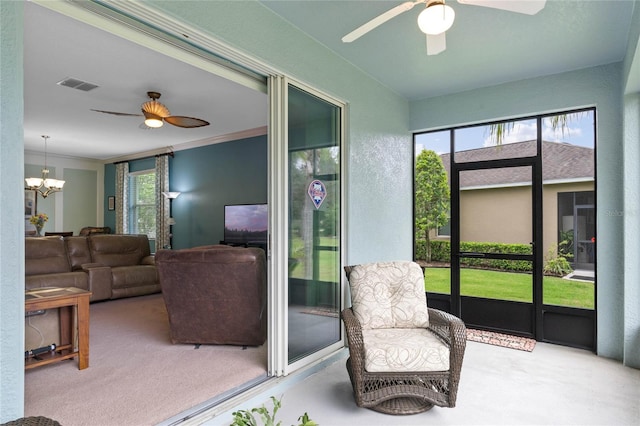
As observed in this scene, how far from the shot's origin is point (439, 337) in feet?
8.71

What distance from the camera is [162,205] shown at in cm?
785

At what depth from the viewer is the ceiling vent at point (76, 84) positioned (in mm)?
4238

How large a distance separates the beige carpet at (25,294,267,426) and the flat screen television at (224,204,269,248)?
2551 mm

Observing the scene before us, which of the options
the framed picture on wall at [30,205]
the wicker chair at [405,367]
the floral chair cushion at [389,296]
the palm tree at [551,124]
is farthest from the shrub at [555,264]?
the framed picture on wall at [30,205]

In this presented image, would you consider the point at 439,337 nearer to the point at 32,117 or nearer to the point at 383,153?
the point at 383,153

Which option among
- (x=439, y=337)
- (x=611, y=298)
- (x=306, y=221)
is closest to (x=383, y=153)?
(x=306, y=221)

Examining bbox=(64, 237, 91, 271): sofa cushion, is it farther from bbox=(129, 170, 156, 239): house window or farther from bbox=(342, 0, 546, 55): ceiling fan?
bbox=(342, 0, 546, 55): ceiling fan

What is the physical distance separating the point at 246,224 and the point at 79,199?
5.24 m

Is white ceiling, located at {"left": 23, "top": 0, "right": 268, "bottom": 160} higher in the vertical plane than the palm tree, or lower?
higher

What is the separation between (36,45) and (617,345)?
600cm

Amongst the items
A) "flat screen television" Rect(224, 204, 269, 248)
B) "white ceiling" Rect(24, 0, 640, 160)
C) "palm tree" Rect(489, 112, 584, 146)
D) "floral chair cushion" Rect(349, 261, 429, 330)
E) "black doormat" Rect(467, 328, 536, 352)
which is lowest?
"black doormat" Rect(467, 328, 536, 352)

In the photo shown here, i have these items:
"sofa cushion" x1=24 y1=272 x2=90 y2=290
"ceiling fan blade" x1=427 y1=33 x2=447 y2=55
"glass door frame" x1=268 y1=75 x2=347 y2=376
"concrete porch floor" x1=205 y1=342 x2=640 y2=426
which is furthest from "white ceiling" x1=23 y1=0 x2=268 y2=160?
"concrete porch floor" x1=205 y1=342 x2=640 y2=426

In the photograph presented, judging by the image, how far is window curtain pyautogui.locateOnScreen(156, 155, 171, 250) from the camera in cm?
777

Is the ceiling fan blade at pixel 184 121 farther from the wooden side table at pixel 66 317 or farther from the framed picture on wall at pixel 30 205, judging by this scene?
the framed picture on wall at pixel 30 205
